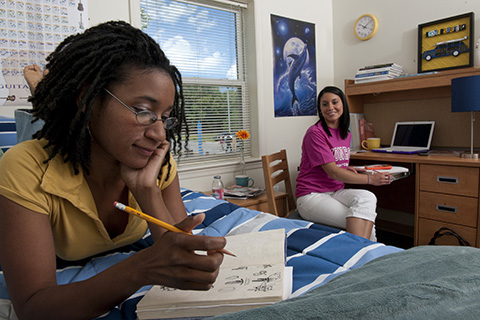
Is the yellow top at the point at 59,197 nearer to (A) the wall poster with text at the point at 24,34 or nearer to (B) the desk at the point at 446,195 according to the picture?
(A) the wall poster with text at the point at 24,34

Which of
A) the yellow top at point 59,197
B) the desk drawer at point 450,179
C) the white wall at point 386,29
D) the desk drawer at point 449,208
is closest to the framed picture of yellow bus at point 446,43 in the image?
the white wall at point 386,29

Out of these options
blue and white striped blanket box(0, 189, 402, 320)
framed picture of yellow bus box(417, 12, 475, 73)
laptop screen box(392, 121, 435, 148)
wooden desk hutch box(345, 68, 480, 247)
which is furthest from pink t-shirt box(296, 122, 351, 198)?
framed picture of yellow bus box(417, 12, 475, 73)

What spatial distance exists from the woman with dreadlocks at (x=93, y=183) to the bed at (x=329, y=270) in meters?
0.12

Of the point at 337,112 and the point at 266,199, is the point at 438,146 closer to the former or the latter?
the point at 337,112

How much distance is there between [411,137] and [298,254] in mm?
2439

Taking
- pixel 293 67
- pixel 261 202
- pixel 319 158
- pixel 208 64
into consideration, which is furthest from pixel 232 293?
pixel 293 67

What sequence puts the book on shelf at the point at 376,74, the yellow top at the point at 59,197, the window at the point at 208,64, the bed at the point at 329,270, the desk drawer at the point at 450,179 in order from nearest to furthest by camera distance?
the bed at the point at 329,270
the yellow top at the point at 59,197
the desk drawer at the point at 450,179
the window at the point at 208,64
the book on shelf at the point at 376,74

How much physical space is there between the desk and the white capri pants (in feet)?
1.83

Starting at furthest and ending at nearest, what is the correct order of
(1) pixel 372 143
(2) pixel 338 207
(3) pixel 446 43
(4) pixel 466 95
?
1. (1) pixel 372 143
2. (3) pixel 446 43
3. (4) pixel 466 95
4. (2) pixel 338 207

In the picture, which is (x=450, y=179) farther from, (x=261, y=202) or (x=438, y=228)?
(x=261, y=202)

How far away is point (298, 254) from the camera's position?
0.99 m

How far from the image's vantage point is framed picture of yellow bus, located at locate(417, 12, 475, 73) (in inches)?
102

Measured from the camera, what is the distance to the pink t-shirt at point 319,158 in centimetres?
226

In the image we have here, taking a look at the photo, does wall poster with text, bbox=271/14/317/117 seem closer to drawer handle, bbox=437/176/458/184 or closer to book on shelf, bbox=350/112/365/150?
book on shelf, bbox=350/112/365/150
